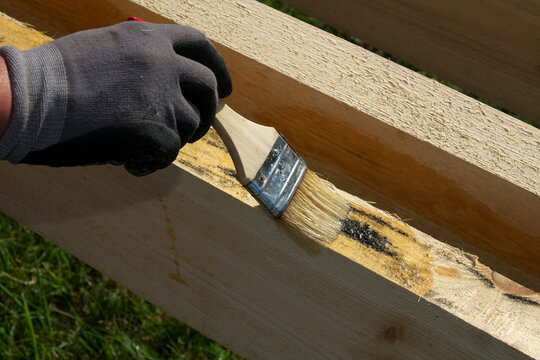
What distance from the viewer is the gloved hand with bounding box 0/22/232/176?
1.09m

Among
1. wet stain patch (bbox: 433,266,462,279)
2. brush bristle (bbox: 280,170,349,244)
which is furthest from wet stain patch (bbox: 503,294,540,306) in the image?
brush bristle (bbox: 280,170,349,244)

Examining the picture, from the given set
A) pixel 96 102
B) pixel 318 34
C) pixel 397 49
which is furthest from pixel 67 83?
pixel 397 49

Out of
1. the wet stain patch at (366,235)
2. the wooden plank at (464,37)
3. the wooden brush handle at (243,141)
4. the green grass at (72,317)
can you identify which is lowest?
the green grass at (72,317)

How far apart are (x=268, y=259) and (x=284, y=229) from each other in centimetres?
10

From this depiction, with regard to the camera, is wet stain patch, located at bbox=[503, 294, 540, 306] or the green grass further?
the green grass

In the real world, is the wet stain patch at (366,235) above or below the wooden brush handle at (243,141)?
below

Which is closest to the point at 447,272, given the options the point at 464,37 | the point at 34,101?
the point at 34,101

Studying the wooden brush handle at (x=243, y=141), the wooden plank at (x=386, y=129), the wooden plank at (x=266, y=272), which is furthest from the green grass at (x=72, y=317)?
the wooden brush handle at (x=243, y=141)

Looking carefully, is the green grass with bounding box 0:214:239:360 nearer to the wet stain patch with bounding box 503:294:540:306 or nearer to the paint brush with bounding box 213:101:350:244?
the paint brush with bounding box 213:101:350:244

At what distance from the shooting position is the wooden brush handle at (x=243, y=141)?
1231 mm

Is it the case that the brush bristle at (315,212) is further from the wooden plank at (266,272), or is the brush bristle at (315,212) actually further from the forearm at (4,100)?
the forearm at (4,100)

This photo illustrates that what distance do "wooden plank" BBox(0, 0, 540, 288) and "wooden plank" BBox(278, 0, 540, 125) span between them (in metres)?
0.64

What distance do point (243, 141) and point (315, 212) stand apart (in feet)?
0.76

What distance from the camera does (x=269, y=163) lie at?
124 centimetres
